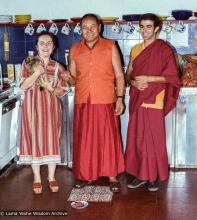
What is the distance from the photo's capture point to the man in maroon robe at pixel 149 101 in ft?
9.92

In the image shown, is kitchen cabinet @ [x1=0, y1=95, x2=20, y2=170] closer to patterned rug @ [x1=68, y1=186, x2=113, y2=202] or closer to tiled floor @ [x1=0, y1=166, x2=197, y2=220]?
tiled floor @ [x1=0, y1=166, x2=197, y2=220]

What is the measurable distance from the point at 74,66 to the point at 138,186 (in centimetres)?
105

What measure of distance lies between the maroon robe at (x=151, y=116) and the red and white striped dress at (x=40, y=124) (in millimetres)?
569

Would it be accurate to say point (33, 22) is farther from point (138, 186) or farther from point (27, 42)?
point (138, 186)

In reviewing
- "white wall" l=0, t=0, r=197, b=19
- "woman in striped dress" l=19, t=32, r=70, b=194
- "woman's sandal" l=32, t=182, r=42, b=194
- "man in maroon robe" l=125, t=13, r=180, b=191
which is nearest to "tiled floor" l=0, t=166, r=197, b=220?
"woman's sandal" l=32, t=182, r=42, b=194

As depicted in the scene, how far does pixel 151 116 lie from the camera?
313cm

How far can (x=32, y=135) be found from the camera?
3.07 meters

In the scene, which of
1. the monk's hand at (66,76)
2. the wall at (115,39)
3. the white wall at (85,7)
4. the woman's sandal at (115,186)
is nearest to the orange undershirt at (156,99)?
the monk's hand at (66,76)

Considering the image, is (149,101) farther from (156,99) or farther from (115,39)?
(115,39)

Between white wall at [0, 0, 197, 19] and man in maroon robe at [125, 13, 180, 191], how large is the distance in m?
1.17

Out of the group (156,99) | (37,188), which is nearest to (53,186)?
(37,188)

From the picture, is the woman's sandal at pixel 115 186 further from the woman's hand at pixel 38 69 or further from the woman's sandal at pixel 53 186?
the woman's hand at pixel 38 69

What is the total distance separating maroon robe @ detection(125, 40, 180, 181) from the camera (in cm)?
304

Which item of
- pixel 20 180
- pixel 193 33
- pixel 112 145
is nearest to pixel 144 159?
pixel 112 145
